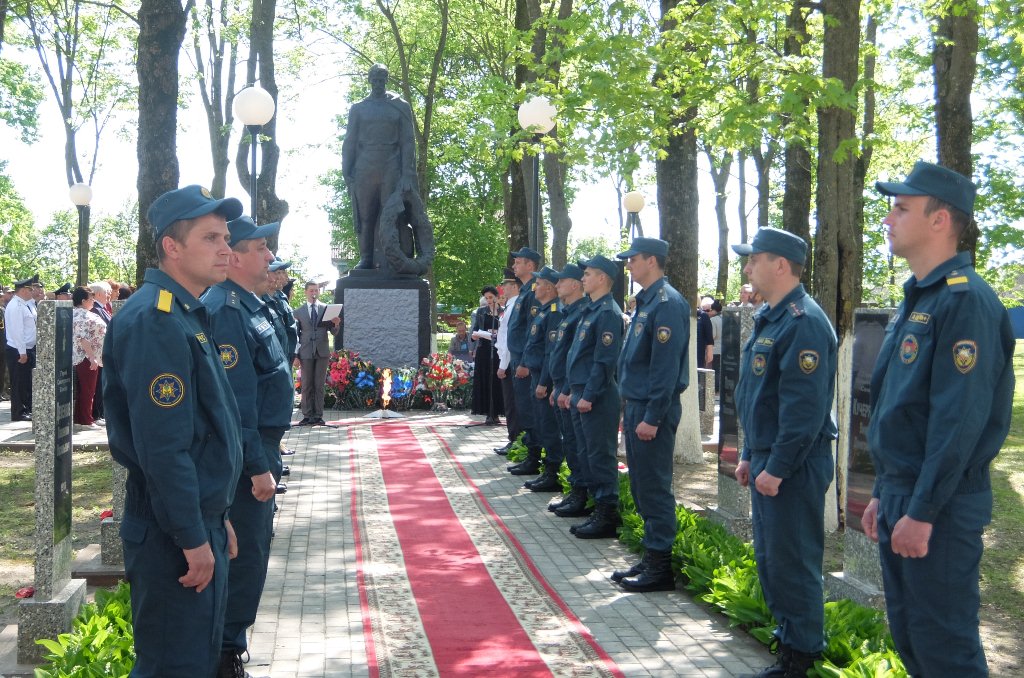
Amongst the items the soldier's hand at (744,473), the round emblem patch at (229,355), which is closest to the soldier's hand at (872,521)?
the soldier's hand at (744,473)

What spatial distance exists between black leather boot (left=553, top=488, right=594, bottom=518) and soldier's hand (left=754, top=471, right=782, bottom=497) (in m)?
4.40

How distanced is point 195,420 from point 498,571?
4.16 meters


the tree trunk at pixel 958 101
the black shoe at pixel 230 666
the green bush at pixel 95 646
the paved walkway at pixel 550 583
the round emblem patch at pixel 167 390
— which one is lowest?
the paved walkway at pixel 550 583

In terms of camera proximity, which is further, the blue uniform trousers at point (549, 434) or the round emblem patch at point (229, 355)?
the blue uniform trousers at point (549, 434)

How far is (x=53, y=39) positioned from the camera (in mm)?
34219

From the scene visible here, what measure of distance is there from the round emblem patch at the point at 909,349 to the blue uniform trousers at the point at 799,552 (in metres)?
1.36

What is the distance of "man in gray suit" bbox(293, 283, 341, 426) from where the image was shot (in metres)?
14.8

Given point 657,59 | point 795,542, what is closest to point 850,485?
point 795,542

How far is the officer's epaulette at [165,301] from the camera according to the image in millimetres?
3502

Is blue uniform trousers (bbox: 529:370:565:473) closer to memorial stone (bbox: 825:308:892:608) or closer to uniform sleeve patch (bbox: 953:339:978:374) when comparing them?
memorial stone (bbox: 825:308:892:608)

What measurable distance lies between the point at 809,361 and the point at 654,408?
6.54 feet

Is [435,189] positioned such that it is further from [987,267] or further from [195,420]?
[195,420]

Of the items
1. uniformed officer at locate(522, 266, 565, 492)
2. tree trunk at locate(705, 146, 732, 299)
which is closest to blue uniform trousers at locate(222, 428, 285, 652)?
uniformed officer at locate(522, 266, 565, 492)

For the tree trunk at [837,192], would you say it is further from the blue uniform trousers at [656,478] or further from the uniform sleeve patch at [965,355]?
the uniform sleeve patch at [965,355]
